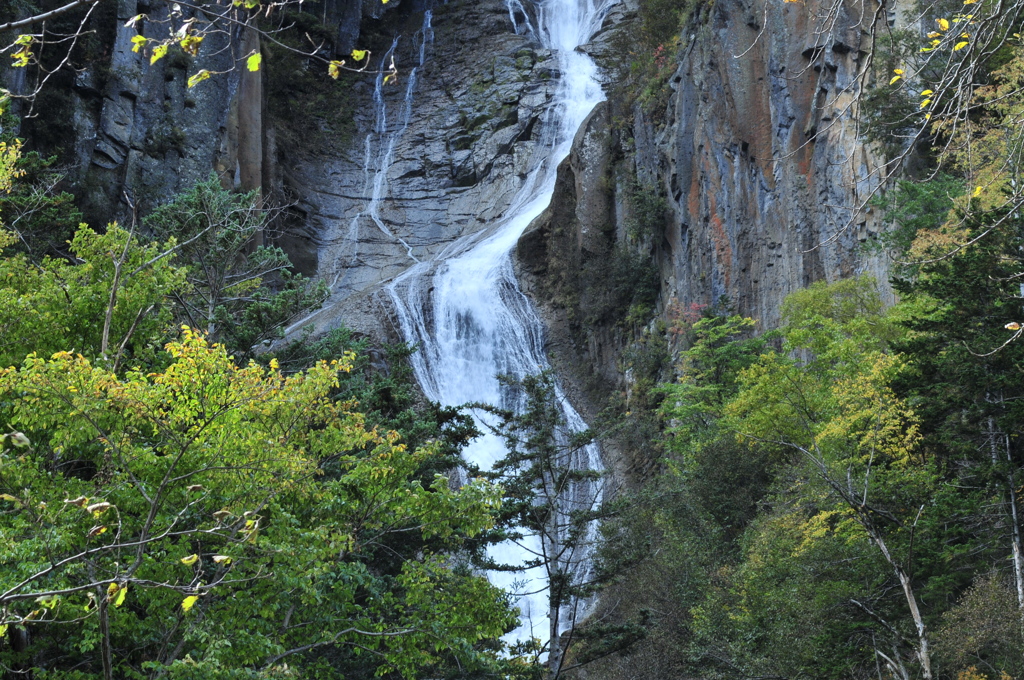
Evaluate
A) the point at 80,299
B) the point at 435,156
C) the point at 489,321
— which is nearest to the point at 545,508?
the point at 80,299

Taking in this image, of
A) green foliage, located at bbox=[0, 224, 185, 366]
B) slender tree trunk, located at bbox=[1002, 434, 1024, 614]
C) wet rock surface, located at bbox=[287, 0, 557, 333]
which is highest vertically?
wet rock surface, located at bbox=[287, 0, 557, 333]

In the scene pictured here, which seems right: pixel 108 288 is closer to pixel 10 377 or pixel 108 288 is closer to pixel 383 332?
pixel 10 377

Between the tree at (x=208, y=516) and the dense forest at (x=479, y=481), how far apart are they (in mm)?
51

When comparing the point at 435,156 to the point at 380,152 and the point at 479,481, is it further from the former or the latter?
the point at 479,481

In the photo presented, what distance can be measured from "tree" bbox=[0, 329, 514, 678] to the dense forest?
5 centimetres

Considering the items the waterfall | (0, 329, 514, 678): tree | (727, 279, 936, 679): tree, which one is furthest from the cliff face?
(0, 329, 514, 678): tree

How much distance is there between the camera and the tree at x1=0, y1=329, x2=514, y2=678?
8.73m

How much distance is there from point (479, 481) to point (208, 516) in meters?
3.17

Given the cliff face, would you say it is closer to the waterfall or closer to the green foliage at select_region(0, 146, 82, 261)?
the waterfall

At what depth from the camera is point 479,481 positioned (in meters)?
11.3

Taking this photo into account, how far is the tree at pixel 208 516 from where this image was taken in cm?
873

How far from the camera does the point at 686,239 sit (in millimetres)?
33312

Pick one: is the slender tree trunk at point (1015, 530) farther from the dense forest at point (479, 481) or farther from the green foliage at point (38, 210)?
the green foliage at point (38, 210)

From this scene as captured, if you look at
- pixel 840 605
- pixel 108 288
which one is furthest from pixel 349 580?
pixel 840 605
